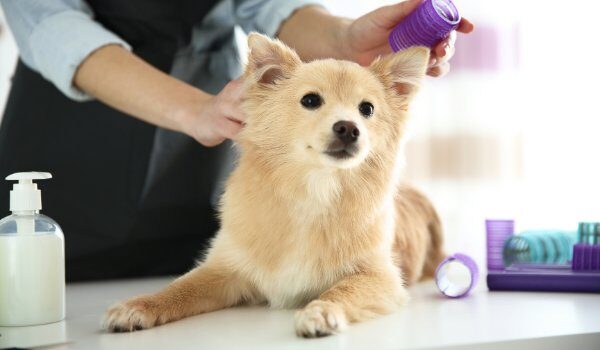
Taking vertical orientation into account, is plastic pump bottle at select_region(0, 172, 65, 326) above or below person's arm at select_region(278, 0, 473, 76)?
below

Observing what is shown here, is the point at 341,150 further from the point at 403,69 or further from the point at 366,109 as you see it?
the point at 403,69

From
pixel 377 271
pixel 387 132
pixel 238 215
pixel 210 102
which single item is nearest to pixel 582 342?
pixel 377 271

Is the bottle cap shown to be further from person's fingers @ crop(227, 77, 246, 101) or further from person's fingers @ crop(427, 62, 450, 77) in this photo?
person's fingers @ crop(427, 62, 450, 77)

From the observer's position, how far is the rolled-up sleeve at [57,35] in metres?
1.46

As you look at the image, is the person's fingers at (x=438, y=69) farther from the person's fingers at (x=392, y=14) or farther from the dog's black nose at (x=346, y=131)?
the dog's black nose at (x=346, y=131)

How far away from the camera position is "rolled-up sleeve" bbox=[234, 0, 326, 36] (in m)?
1.76

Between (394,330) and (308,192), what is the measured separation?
31 centimetres

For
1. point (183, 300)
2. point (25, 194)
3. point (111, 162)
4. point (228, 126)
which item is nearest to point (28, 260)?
point (25, 194)

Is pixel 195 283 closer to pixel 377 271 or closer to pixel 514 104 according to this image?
pixel 377 271

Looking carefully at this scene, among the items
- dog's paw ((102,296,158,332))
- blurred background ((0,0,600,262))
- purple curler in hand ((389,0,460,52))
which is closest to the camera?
dog's paw ((102,296,158,332))

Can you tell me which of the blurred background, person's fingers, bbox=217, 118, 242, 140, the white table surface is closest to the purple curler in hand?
person's fingers, bbox=217, 118, 242, 140

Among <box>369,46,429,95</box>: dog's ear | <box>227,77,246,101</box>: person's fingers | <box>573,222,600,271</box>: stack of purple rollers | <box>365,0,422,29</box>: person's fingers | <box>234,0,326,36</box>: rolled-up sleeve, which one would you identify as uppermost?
<box>234,0,326,36</box>: rolled-up sleeve

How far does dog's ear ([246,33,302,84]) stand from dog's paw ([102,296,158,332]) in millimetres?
465

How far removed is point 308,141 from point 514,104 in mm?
1496
